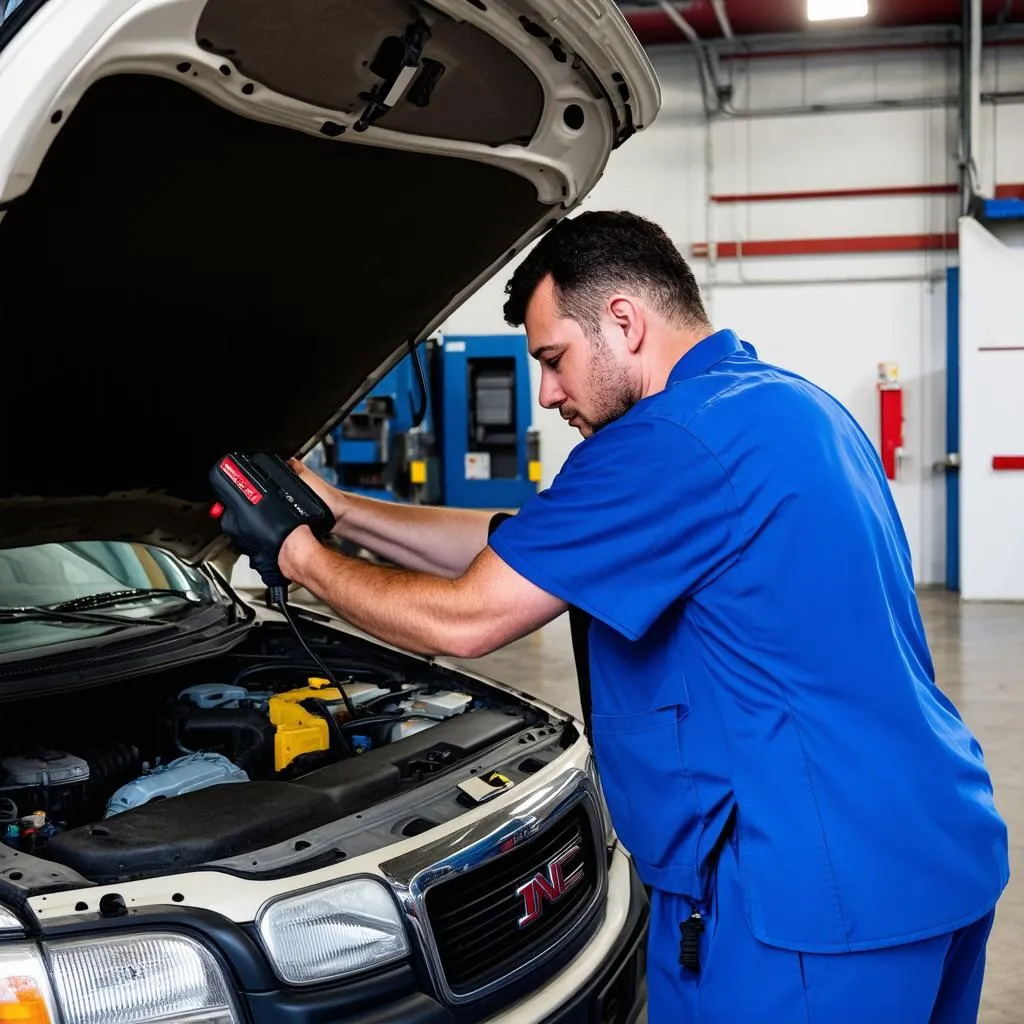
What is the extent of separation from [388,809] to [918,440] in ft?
24.4

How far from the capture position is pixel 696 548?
4.40 ft

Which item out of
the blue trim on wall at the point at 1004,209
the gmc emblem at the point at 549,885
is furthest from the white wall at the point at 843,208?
the gmc emblem at the point at 549,885

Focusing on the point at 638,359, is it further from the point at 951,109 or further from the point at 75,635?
the point at 951,109

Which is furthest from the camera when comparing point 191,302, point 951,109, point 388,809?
point 951,109

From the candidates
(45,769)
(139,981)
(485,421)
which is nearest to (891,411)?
(485,421)

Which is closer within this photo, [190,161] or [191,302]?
[190,161]

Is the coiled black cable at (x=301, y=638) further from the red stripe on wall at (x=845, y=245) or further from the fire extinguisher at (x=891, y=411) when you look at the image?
the red stripe on wall at (x=845, y=245)

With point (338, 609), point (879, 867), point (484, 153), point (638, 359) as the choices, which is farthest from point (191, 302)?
point (879, 867)

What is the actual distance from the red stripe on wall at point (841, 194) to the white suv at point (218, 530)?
6759 mm

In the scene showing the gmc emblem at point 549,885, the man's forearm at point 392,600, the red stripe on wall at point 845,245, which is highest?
the red stripe on wall at point 845,245

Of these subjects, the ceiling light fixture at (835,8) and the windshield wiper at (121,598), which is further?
the ceiling light fixture at (835,8)

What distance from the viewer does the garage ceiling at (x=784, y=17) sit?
7594 millimetres

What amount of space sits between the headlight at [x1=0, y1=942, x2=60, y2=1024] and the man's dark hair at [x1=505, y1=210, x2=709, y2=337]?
105 centimetres

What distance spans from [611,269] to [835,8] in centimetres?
618
